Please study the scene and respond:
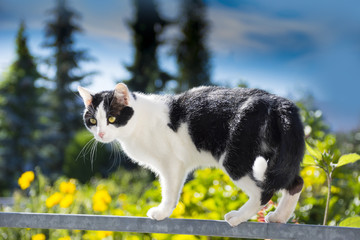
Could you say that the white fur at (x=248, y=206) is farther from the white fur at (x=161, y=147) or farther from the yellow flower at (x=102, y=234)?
the yellow flower at (x=102, y=234)

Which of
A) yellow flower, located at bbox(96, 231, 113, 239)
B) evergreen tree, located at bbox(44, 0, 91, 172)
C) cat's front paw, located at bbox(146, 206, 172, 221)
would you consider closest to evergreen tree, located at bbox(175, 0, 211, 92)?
evergreen tree, located at bbox(44, 0, 91, 172)

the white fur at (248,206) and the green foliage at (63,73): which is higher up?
the white fur at (248,206)

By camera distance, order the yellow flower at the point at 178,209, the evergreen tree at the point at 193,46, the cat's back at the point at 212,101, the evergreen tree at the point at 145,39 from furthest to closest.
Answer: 1. the evergreen tree at the point at 193,46
2. the evergreen tree at the point at 145,39
3. the yellow flower at the point at 178,209
4. the cat's back at the point at 212,101

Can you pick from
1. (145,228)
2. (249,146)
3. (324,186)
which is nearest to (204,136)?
(249,146)

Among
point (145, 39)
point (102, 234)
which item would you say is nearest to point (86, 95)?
point (102, 234)

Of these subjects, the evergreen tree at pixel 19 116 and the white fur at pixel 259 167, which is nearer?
the white fur at pixel 259 167

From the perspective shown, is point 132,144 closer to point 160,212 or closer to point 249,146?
point 160,212

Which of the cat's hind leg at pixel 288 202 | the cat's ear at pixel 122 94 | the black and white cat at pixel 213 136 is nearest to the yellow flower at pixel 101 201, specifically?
the black and white cat at pixel 213 136

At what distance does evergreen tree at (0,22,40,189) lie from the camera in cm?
962

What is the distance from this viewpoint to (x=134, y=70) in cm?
1152

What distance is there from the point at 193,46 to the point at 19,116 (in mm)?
5740

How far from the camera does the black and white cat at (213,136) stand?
0.90m

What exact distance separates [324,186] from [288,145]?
1357 mm

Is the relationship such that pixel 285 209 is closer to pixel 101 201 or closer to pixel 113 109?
pixel 113 109
